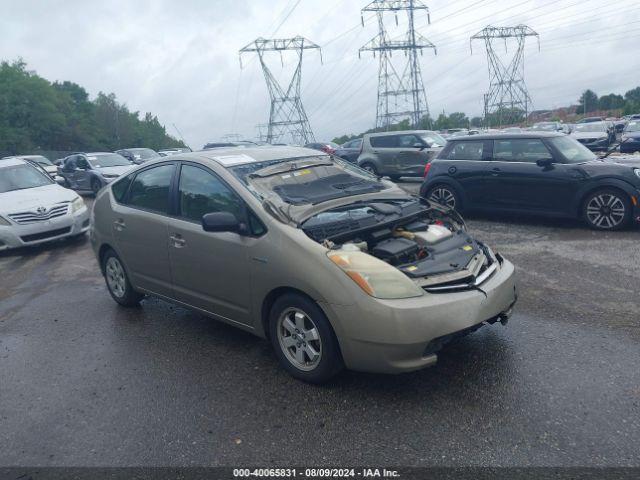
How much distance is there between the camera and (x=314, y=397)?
144 inches

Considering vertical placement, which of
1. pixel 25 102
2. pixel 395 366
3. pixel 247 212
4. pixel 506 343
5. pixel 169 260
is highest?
pixel 25 102

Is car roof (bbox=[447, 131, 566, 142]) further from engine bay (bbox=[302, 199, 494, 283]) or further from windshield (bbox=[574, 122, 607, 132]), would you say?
windshield (bbox=[574, 122, 607, 132])

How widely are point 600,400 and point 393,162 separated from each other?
1364 centimetres

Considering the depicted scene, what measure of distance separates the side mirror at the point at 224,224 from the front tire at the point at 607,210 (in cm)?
639

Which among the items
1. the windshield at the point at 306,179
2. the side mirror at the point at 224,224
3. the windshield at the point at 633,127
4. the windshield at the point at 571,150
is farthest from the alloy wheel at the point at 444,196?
the windshield at the point at 633,127

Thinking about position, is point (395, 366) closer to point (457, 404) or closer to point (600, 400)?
point (457, 404)

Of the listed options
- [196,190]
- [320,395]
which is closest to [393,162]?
[196,190]

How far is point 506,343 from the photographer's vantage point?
4.30 meters

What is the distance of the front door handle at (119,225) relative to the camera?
5.41 m

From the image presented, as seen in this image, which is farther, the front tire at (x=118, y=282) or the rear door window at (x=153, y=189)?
the front tire at (x=118, y=282)

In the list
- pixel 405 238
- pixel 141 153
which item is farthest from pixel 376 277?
pixel 141 153

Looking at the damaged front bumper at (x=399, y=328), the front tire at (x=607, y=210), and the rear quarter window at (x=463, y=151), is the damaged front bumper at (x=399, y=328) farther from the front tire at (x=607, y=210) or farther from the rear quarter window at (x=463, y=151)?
the rear quarter window at (x=463, y=151)

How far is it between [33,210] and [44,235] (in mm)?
474

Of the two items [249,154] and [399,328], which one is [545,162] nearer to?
[249,154]
